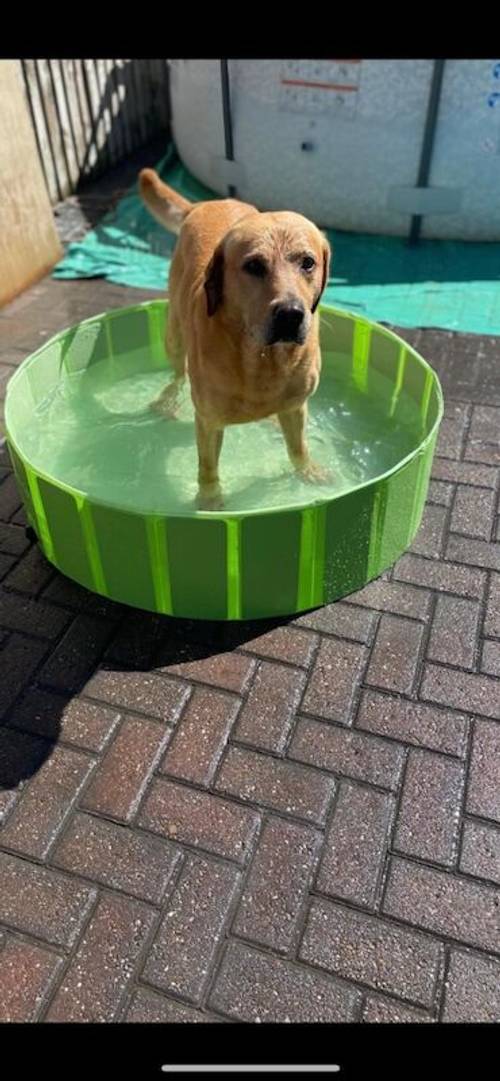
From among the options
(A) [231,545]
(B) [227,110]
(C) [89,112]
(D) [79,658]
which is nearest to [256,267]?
(A) [231,545]

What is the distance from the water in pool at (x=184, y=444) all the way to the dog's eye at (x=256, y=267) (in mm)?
1487

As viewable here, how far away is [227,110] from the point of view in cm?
777

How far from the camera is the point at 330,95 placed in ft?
23.6

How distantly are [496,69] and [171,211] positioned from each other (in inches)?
147

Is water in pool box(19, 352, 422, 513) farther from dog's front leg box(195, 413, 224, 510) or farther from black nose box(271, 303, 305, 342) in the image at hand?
black nose box(271, 303, 305, 342)

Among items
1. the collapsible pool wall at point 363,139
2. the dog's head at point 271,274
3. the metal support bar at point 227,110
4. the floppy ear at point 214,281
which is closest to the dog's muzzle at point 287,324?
the dog's head at point 271,274

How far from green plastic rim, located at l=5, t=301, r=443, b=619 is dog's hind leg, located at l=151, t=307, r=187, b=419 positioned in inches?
50.5

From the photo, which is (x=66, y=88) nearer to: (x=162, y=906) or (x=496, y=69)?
(x=496, y=69)

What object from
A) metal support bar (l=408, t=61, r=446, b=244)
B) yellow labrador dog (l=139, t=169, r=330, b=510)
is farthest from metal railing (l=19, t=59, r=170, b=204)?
yellow labrador dog (l=139, t=169, r=330, b=510)

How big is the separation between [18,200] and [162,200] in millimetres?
2476

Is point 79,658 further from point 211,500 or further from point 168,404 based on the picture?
point 168,404

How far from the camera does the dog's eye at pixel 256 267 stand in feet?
10.2

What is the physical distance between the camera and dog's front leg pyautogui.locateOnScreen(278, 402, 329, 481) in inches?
158
